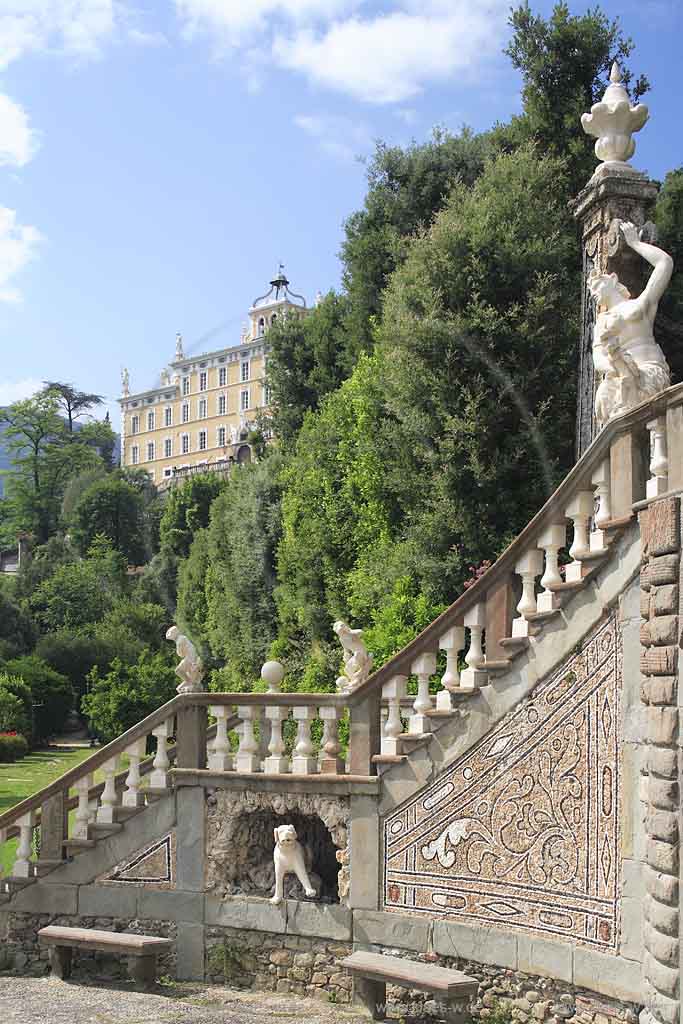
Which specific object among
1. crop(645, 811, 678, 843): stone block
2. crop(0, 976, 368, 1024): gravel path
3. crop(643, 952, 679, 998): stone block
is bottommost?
crop(0, 976, 368, 1024): gravel path

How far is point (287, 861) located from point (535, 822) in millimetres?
2510

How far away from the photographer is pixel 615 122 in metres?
11.5

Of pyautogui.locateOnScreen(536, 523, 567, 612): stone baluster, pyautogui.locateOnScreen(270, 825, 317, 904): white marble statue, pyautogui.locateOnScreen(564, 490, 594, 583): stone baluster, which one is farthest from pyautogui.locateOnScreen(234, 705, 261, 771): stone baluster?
pyautogui.locateOnScreen(564, 490, 594, 583): stone baluster

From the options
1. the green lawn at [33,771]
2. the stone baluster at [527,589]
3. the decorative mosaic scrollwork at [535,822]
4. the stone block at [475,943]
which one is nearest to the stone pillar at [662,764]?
the decorative mosaic scrollwork at [535,822]

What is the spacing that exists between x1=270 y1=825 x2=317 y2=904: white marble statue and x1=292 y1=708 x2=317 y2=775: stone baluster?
522mm

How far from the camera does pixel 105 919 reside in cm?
1012

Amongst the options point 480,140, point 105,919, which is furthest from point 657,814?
point 480,140

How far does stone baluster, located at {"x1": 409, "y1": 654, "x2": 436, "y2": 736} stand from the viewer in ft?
27.9

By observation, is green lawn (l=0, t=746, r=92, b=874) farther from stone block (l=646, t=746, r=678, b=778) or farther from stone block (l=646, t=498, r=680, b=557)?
stone block (l=646, t=498, r=680, b=557)

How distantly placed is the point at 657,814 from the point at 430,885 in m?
2.43

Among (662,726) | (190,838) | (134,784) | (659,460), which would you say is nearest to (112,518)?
(134,784)

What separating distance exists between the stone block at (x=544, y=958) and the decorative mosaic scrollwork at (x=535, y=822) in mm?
96

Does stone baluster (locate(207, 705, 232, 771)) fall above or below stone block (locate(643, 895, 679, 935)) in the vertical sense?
above

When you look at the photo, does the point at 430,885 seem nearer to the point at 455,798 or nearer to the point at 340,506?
the point at 455,798
